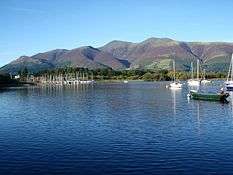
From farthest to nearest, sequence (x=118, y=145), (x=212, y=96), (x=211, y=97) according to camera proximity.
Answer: (x=211, y=97) → (x=212, y=96) → (x=118, y=145)

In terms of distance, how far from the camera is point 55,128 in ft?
167

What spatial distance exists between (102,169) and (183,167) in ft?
19.5

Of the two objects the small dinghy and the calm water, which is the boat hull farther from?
the calm water

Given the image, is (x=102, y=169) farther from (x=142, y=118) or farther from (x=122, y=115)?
(x=122, y=115)

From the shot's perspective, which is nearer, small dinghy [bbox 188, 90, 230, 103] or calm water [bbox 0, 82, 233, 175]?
calm water [bbox 0, 82, 233, 175]

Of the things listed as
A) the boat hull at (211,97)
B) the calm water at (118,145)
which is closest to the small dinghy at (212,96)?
the boat hull at (211,97)

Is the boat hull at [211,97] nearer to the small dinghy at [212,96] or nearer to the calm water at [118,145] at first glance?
the small dinghy at [212,96]

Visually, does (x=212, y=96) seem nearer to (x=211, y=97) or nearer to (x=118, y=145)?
(x=211, y=97)

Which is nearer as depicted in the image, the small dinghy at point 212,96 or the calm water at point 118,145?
the calm water at point 118,145

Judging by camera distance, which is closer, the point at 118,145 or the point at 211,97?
the point at 118,145

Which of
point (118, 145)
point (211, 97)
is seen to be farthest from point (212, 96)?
point (118, 145)

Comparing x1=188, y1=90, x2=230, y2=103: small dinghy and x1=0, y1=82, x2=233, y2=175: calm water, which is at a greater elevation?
x1=188, y1=90, x2=230, y2=103: small dinghy

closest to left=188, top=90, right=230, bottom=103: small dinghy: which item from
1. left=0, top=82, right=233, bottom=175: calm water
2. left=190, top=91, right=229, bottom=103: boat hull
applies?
left=190, top=91, right=229, bottom=103: boat hull

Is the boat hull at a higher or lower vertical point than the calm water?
higher
